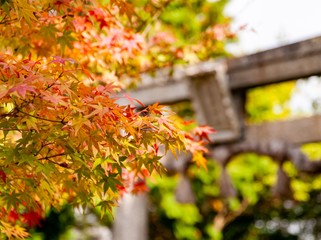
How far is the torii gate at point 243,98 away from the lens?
5.15 metres

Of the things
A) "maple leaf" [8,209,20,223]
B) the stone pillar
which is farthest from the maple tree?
the stone pillar

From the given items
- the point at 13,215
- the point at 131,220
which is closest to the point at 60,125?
the point at 13,215

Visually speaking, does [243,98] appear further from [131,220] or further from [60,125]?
[60,125]

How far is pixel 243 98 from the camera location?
571 centimetres

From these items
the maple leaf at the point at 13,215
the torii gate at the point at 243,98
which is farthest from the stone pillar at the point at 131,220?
the maple leaf at the point at 13,215

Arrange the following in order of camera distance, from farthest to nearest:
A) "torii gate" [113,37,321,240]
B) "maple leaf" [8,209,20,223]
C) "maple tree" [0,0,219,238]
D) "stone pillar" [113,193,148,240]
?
1. "stone pillar" [113,193,148,240]
2. "torii gate" [113,37,321,240]
3. "maple leaf" [8,209,20,223]
4. "maple tree" [0,0,219,238]

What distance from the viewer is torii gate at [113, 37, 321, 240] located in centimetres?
515

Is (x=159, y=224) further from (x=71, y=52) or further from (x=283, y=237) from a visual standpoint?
(x=71, y=52)

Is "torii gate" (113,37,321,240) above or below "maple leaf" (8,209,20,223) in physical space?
above

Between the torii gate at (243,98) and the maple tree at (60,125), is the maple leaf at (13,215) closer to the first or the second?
the maple tree at (60,125)

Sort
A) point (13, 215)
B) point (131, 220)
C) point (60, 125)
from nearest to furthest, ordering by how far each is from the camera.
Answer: point (60, 125) → point (13, 215) → point (131, 220)

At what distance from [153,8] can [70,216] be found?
26.0 ft

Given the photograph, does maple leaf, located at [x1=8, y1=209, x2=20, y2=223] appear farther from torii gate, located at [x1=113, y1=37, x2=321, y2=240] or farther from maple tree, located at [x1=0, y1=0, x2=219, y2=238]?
torii gate, located at [x1=113, y1=37, x2=321, y2=240]

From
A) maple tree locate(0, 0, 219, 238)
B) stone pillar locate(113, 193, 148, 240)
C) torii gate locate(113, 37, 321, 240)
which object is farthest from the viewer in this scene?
stone pillar locate(113, 193, 148, 240)
